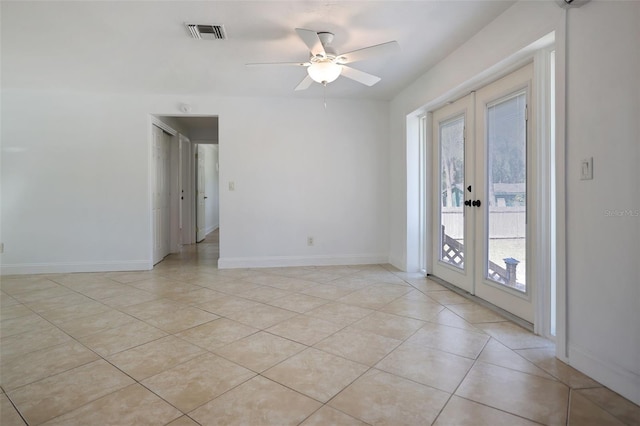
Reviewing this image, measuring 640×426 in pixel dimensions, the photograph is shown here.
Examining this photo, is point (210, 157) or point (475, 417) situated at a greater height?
point (210, 157)

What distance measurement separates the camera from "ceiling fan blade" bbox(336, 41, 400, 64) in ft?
7.66

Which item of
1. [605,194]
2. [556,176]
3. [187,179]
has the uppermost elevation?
[187,179]

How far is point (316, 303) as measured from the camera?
2.96m

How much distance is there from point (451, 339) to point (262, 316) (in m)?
1.42

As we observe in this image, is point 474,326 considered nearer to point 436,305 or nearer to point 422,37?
point 436,305

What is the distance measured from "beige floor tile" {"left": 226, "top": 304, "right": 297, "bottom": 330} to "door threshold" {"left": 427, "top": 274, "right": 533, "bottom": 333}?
1.63 meters

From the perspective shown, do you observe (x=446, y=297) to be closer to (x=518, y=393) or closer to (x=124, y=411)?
(x=518, y=393)

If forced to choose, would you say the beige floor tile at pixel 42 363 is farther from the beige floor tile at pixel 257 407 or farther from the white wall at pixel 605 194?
the white wall at pixel 605 194

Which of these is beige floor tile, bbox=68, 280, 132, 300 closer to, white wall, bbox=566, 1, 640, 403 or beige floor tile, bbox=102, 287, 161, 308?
beige floor tile, bbox=102, 287, 161, 308

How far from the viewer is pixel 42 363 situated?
1.89 meters

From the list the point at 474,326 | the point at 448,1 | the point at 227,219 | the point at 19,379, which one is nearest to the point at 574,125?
the point at 448,1

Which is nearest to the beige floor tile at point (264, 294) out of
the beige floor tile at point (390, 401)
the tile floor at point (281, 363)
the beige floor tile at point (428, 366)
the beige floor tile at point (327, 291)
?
the tile floor at point (281, 363)

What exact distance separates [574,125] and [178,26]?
2.78m

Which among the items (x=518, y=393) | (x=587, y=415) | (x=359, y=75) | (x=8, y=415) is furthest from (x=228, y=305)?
(x=587, y=415)
